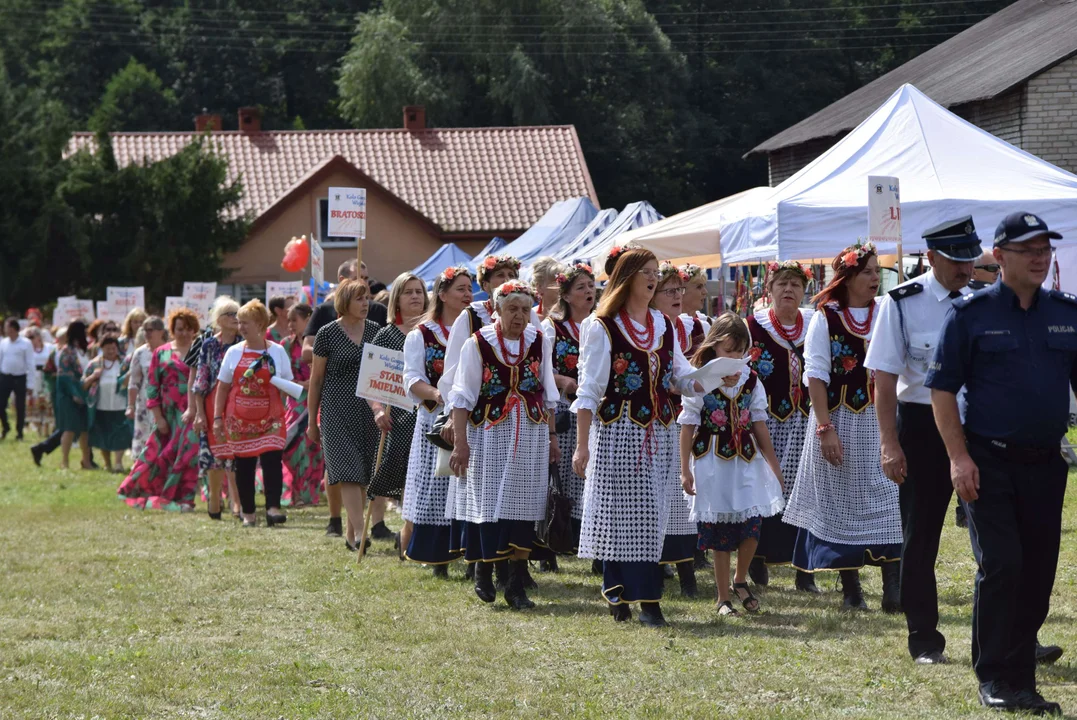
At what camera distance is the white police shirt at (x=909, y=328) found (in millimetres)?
6504

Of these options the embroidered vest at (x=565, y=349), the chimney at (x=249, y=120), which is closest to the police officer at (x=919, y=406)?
the embroidered vest at (x=565, y=349)

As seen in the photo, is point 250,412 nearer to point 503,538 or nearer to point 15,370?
point 503,538

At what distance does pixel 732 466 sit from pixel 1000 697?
9.28ft

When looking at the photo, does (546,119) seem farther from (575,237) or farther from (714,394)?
(714,394)

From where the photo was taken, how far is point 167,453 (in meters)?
14.7

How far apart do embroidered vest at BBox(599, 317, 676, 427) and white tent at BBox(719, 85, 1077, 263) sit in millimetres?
4010

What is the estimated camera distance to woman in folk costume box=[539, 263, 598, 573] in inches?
362

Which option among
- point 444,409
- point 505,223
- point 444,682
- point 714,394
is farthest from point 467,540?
point 505,223

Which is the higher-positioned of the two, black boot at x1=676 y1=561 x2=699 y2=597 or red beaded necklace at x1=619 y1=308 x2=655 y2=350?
red beaded necklace at x1=619 y1=308 x2=655 y2=350

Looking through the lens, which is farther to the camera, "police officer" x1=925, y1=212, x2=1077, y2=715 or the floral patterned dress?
the floral patterned dress

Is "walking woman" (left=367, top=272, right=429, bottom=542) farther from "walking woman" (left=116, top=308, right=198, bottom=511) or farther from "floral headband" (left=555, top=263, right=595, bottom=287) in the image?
"walking woman" (left=116, top=308, right=198, bottom=511)

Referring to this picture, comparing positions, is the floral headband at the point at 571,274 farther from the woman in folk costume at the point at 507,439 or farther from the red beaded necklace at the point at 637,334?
the red beaded necklace at the point at 637,334

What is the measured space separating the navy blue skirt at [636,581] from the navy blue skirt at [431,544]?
6.12 ft

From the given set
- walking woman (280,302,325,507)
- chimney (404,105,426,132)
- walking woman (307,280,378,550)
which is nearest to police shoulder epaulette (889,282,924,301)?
walking woman (307,280,378,550)
